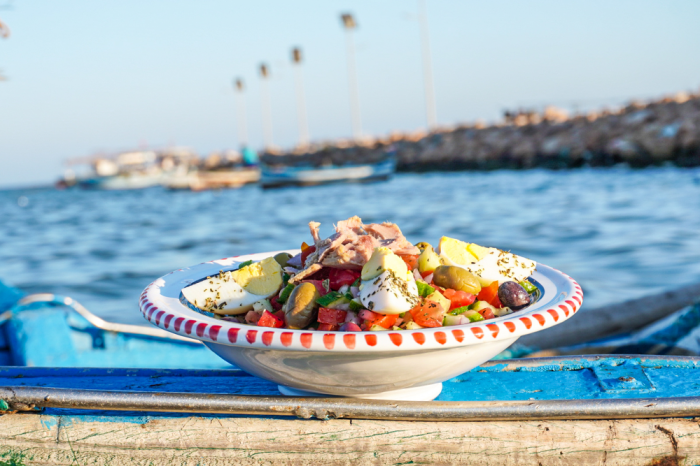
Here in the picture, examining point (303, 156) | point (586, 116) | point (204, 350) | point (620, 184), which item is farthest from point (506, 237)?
point (303, 156)

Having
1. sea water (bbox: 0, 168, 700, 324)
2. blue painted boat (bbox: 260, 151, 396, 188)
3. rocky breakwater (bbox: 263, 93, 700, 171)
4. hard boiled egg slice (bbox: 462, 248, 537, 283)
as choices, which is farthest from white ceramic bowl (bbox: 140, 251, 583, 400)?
blue painted boat (bbox: 260, 151, 396, 188)

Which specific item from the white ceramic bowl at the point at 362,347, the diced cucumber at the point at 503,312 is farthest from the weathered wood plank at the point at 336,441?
the diced cucumber at the point at 503,312

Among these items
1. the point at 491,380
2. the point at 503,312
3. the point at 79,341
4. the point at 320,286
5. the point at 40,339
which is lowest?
the point at 79,341

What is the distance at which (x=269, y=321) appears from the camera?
1417 millimetres

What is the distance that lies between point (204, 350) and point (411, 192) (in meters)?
21.0

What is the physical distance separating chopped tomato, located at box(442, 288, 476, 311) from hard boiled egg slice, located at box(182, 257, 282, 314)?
0.46m

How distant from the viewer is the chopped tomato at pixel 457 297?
147cm

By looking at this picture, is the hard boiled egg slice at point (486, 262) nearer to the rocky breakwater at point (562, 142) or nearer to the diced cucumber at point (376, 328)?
the diced cucumber at point (376, 328)

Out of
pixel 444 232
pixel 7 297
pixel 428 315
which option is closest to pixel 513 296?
pixel 428 315

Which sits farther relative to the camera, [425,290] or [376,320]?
[425,290]

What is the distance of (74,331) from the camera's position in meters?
3.76

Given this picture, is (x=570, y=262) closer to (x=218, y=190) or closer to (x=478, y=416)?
(x=478, y=416)

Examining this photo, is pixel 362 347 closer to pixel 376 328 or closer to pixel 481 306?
pixel 376 328

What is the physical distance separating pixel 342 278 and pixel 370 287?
18 cm
